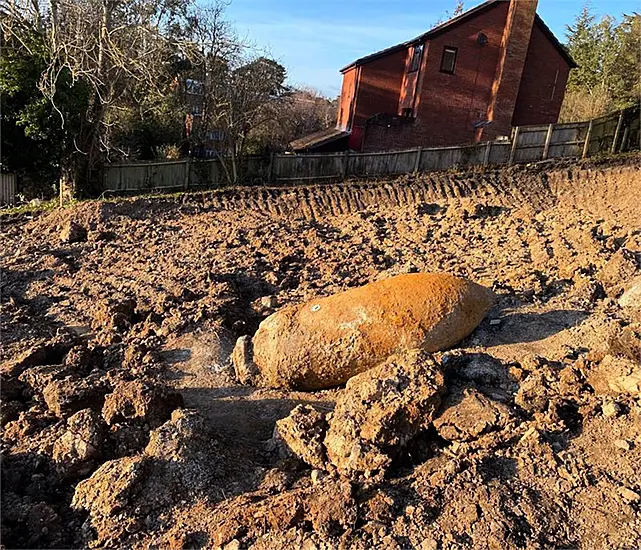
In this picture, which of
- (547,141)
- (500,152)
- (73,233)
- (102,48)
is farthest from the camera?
(547,141)

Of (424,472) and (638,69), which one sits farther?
(638,69)

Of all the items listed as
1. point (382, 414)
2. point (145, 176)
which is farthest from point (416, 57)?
point (382, 414)

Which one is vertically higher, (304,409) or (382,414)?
(382,414)

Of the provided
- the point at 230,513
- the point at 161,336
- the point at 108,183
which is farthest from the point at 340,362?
the point at 108,183

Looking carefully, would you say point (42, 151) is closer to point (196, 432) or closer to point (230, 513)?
point (196, 432)

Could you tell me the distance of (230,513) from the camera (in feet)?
12.7

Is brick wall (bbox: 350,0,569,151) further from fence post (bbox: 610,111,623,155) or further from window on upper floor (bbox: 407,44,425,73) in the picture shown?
fence post (bbox: 610,111,623,155)

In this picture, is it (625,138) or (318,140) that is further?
(318,140)

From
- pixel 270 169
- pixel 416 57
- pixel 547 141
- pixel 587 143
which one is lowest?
pixel 270 169

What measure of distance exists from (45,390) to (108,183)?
35.9 ft

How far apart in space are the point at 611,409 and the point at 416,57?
20.2 m

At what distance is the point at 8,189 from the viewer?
52.4 feet

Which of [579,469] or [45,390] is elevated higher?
[579,469]

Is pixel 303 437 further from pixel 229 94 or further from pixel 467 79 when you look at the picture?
pixel 467 79
